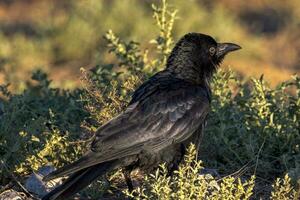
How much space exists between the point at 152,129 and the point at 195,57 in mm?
1086

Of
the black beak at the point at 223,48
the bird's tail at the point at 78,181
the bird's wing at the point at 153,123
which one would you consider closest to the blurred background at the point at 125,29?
the black beak at the point at 223,48

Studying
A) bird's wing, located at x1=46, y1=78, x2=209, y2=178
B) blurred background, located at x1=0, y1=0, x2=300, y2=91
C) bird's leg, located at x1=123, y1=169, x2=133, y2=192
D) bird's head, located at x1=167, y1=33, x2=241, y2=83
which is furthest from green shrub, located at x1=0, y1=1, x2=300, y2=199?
blurred background, located at x1=0, y1=0, x2=300, y2=91

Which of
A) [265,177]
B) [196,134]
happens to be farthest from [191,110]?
[265,177]

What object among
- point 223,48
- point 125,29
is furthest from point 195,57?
point 125,29

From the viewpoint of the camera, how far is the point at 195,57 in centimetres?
783

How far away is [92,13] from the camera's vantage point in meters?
17.2

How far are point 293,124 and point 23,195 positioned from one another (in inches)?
98.7

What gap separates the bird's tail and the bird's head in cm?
127

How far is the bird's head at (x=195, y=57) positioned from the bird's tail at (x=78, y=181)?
4.17ft

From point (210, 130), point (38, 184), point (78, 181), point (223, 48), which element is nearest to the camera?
point (78, 181)

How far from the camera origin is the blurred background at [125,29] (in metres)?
15.3

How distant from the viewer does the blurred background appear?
50.3 feet

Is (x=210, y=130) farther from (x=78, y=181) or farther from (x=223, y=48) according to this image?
(x=78, y=181)

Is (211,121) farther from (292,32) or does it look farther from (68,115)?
(292,32)
